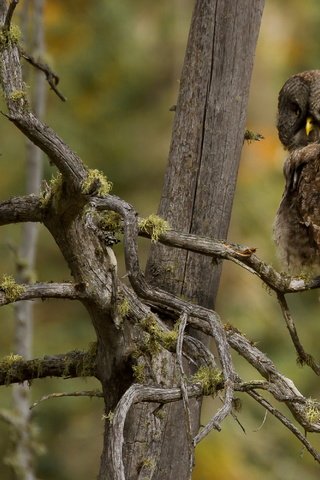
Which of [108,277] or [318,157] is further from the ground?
[318,157]

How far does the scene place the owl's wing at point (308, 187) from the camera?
4.36m

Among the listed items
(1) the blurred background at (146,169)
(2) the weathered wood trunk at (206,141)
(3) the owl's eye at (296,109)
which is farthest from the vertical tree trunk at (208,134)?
(1) the blurred background at (146,169)

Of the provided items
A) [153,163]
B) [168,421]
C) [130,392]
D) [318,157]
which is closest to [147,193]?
[153,163]

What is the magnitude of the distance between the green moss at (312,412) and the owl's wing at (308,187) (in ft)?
3.97

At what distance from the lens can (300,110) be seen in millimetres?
5344

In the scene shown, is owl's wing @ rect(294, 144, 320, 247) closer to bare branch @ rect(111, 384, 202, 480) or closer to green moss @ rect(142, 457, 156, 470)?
green moss @ rect(142, 457, 156, 470)

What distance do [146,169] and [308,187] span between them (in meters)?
6.43

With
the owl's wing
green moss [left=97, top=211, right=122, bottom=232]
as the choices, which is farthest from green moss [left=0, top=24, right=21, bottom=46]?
the owl's wing

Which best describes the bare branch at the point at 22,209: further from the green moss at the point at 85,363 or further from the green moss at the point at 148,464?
the green moss at the point at 148,464

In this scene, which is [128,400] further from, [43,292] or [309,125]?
[309,125]

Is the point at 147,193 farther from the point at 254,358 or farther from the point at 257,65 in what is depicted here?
the point at 254,358

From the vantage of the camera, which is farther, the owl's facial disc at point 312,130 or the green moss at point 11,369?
the owl's facial disc at point 312,130

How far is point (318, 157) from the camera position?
181 inches

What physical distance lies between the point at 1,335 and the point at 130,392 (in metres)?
7.73
